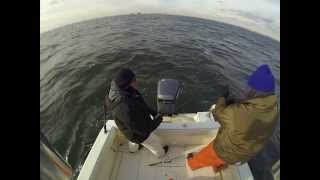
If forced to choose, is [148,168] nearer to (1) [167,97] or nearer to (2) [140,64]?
(1) [167,97]

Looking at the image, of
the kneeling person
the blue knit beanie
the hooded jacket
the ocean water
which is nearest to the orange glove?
the hooded jacket

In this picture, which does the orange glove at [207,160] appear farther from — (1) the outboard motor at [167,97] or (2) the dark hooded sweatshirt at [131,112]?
(1) the outboard motor at [167,97]

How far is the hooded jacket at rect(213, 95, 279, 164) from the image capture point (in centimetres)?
336

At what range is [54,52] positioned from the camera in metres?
12.4

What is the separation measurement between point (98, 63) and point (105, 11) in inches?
240

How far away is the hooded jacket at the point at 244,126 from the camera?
11.0 feet

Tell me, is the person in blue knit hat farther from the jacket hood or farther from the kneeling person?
the jacket hood

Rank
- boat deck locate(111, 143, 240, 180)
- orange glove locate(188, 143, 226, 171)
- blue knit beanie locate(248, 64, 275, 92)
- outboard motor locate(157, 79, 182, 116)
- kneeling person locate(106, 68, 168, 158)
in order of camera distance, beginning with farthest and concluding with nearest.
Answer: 1. outboard motor locate(157, 79, 182, 116)
2. boat deck locate(111, 143, 240, 180)
3. orange glove locate(188, 143, 226, 171)
4. kneeling person locate(106, 68, 168, 158)
5. blue knit beanie locate(248, 64, 275, 92)

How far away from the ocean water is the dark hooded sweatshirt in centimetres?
210

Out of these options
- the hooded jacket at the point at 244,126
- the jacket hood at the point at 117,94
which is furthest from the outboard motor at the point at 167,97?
the hooded jacket at the point at 244,126

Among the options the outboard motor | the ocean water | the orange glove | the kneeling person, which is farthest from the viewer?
the ocean water
